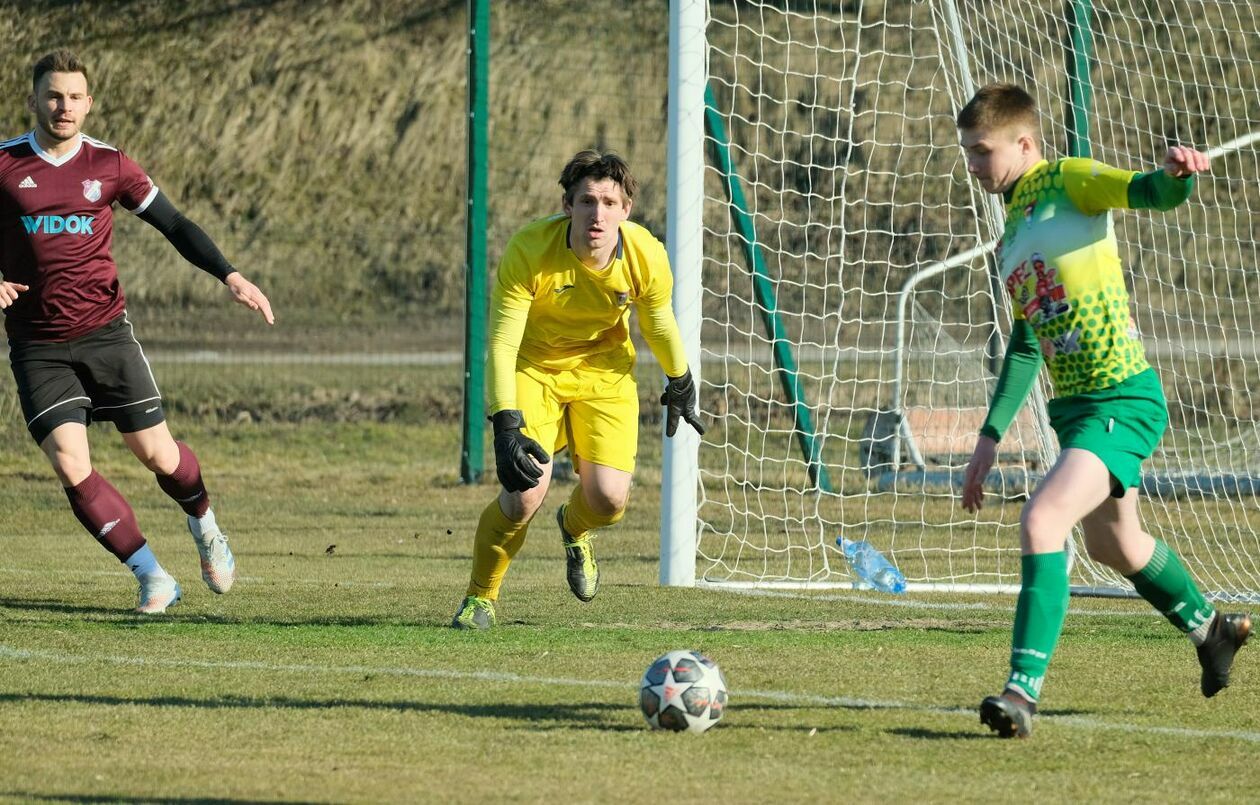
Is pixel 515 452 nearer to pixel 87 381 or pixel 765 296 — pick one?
pixel 87 381

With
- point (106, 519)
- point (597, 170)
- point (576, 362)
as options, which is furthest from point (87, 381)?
point (597, 170)

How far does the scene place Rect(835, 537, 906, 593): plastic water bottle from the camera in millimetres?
8883

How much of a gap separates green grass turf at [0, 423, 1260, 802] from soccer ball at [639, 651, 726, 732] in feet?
0.19

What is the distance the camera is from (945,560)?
10.3 meters

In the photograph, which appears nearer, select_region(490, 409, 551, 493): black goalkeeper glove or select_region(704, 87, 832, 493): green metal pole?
select_region(490, 409, 551, 493): black goalkeeper glove

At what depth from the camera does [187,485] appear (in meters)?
7.89

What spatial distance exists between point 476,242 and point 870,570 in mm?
6062

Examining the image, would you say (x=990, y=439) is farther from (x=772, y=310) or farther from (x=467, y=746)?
(x=772, y=310)

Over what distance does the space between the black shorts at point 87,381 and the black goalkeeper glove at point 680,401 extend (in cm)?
231

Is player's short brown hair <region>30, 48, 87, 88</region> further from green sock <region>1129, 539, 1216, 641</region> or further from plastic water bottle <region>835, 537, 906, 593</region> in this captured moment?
green sock <region>1129, 539, 1216, 641</region>

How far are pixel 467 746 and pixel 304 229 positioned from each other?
2432cm

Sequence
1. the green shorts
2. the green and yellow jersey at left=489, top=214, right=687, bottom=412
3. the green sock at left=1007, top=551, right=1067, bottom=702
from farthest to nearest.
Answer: the green and yellow jersey at left=489, top=214, right=687, bottom=412 → the green shorts → the green sock at left=1007, top=551, right=1067, bottom=702

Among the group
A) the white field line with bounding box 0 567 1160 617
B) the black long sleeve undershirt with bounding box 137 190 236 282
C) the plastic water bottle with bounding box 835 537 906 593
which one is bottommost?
the white field line with bounding box 0 567 1160 617

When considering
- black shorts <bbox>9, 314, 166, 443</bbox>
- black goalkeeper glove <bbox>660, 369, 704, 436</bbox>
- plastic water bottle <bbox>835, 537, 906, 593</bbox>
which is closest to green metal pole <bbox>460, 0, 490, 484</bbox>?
plastic water bottle <bbox>835, 537, 906, 593</bbox>
